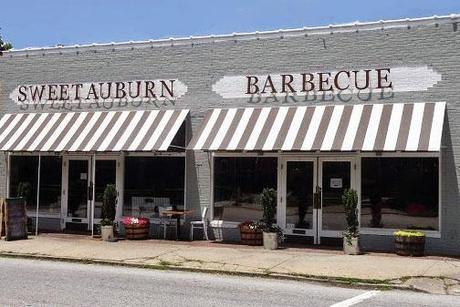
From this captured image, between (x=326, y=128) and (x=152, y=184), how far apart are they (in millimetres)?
5481

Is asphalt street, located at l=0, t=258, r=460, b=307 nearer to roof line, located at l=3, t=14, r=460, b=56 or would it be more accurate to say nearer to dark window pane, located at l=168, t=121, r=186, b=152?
dark window pane, located at l=168, t=121, r=186, b=152

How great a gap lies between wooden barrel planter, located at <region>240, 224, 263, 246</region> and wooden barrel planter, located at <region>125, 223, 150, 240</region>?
9.61ft

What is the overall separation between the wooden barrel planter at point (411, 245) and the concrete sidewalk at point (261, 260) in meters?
0.29

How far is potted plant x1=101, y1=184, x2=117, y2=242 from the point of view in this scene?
16250mm

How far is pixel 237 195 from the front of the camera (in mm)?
16422

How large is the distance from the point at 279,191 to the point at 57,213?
7.26 metres

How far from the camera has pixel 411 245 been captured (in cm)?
Result: 1389

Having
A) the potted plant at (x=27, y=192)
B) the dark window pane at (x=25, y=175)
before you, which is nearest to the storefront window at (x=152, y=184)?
the potted plant at (x=27, y=192)

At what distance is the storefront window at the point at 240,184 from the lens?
16.2 metres

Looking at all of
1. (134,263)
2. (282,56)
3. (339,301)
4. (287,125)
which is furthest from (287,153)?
(339,301)

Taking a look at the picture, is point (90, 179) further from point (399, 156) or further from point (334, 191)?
point (399, 156)

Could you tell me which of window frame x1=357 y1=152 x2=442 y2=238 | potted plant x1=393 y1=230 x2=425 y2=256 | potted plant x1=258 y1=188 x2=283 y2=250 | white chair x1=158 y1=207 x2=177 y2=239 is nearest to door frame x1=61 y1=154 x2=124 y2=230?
white chair x1=158 y1=207 x2=177 y2=239

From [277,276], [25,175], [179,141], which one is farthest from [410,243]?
[25,175]

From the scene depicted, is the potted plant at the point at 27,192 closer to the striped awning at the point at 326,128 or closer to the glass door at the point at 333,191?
the striped awning at the point at 326,128
